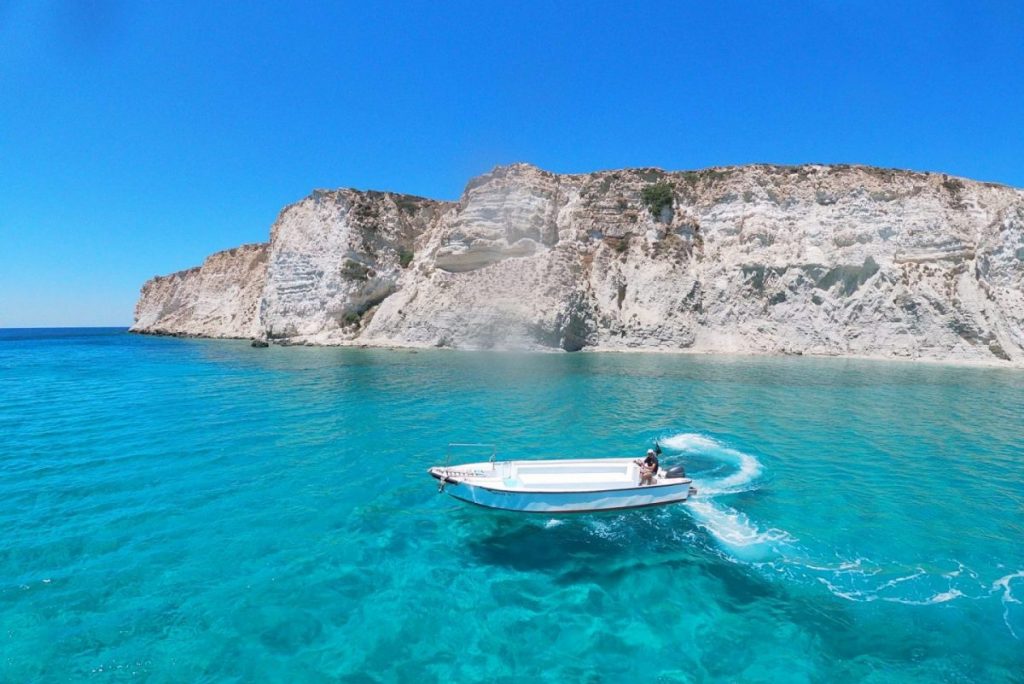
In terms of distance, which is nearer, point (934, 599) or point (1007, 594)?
point (934, 599)

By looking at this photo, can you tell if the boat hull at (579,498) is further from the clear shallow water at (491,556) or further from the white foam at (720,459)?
the white foam at (720,459)

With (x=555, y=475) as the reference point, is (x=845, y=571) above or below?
below

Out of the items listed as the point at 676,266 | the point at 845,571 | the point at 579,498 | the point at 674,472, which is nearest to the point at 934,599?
the point at 845,571

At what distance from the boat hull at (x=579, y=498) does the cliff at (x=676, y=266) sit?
39.6m

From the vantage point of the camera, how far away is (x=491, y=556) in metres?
9.71

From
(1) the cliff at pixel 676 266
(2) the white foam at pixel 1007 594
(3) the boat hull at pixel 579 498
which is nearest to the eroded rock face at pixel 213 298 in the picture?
(1) the cliff at pixel 676 266

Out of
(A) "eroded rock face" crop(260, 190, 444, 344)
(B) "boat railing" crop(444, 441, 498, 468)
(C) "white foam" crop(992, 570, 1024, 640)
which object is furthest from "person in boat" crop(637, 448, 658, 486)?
(A) "eroded rock face" crop(260, 190, 444, 344)

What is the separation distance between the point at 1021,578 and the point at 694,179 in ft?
184

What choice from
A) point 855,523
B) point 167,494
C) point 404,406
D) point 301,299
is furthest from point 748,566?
point 301,299

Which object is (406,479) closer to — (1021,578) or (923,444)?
(1021,578)

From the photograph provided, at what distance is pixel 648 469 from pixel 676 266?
47017 mm

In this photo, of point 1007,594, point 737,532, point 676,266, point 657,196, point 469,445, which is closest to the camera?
point 1007,594

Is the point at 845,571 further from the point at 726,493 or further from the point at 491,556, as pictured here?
the point at 491,556

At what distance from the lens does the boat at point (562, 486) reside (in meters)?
10.2
